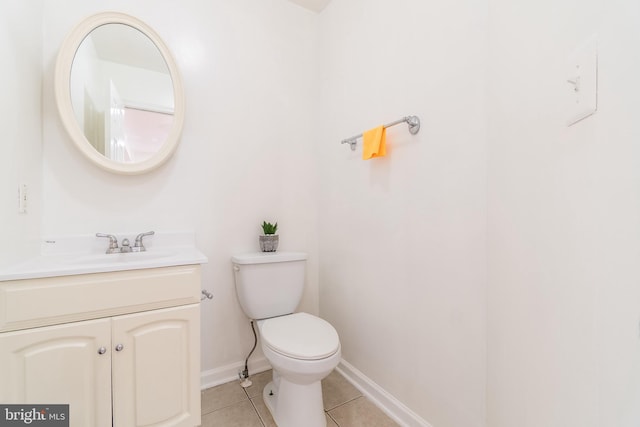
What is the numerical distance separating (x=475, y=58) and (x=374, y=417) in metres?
1.69

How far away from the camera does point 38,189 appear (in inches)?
49.0

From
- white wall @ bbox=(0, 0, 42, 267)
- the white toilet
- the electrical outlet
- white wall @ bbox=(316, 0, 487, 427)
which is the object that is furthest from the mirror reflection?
white wall @ bbox=(316, 0, 487, 427)

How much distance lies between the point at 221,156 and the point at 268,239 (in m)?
0.59

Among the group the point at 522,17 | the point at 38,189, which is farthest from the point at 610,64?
the point at 38,189

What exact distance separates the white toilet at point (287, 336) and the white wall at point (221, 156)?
0.74 feet

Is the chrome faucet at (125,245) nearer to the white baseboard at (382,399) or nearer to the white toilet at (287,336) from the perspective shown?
the white toilet at (287,336)

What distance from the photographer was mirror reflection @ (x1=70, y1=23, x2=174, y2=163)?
4.44 feet

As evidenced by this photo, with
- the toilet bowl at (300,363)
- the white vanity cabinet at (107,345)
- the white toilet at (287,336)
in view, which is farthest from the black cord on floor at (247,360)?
the white vanity cabinet at (107,345)

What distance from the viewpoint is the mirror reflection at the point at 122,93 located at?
1354 mm

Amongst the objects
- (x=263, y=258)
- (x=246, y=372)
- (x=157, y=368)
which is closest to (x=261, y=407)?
(x=246, y=372)

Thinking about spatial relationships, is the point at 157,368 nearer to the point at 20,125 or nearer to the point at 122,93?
the point at 20,125

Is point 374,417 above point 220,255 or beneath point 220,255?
beneath

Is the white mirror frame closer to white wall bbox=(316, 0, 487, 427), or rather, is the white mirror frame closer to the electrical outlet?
the electrical outlet

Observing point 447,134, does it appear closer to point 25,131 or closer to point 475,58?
point 475,58
